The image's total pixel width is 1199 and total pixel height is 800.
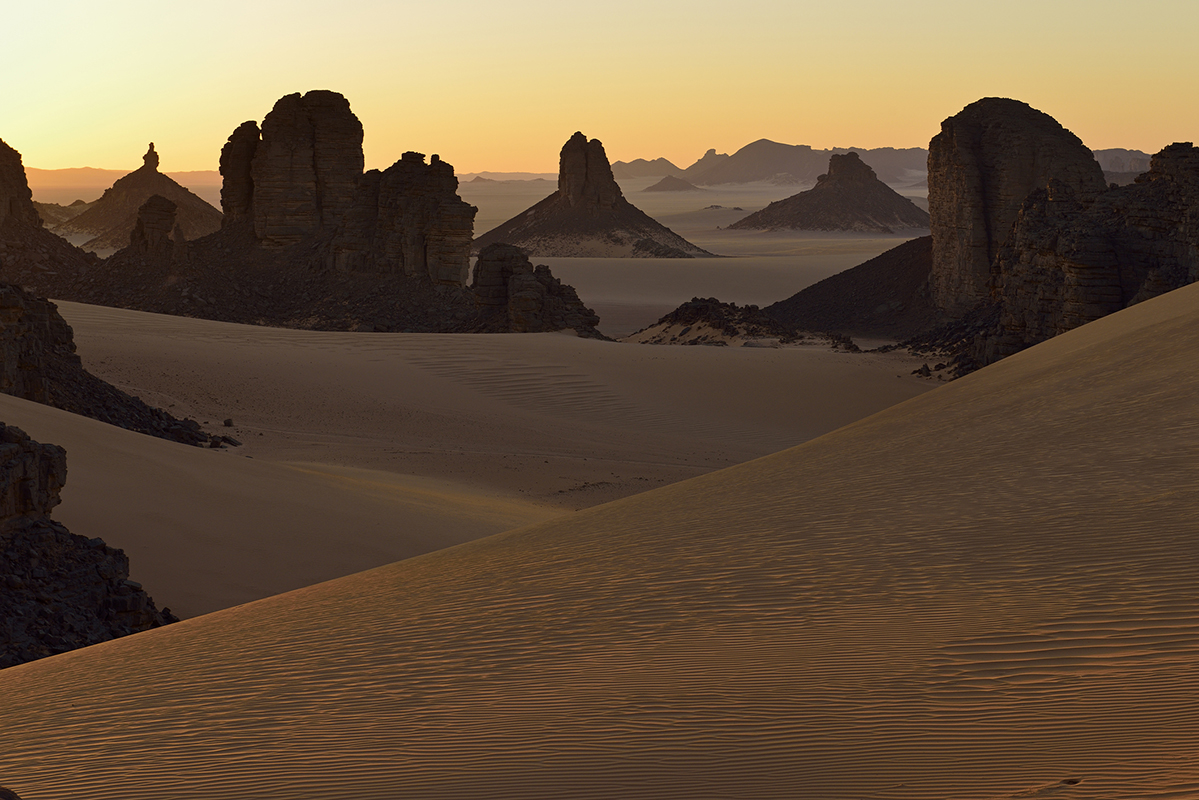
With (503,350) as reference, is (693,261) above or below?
above

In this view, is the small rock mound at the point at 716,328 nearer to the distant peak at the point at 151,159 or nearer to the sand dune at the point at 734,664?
the sand dune at the point at 734,664

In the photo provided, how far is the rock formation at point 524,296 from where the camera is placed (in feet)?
110

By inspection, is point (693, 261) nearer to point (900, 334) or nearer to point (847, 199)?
point (900, 334)

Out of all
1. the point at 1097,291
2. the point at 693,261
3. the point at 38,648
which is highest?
the point at 693,261

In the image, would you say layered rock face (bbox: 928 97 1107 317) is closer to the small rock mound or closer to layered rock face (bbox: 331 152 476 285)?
the small rock mound

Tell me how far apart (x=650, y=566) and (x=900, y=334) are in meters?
37.2

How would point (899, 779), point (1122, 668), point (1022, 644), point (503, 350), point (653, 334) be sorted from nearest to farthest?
point (899, 779) < point (1122, 668) < point (1022, 644) < point (503, 350) < point (653, 334)

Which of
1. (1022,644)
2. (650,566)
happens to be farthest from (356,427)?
(1022,644)

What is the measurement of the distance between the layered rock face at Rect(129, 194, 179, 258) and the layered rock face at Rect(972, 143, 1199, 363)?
35.3 metres

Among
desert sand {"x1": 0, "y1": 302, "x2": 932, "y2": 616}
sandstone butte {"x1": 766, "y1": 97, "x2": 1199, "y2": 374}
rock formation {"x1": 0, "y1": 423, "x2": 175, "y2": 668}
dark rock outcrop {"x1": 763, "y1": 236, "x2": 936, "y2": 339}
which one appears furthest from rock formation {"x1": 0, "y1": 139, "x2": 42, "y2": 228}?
rock formation {"x1": 0, "y1": 423, "x2": 175, "y2": 668}

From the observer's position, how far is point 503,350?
26.4 m

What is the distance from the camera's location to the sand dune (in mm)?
3359

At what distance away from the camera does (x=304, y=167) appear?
156 feet

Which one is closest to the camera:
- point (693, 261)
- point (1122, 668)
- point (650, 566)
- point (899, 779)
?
point (899, 779)
